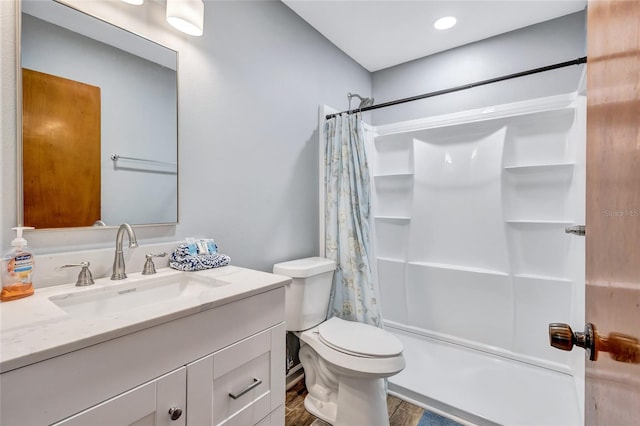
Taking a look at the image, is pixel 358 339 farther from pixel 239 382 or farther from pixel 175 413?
pixel 175 413

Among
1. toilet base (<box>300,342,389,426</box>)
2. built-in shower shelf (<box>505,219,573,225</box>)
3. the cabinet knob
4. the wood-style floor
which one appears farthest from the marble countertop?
built-in shower shelf (<box>505,219,573,225</box>)

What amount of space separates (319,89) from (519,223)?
181 cm

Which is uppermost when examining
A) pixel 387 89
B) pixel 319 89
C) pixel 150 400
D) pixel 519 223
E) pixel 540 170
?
pixel 387 89

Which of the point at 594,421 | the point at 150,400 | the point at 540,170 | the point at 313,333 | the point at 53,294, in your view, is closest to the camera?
the point at 594,421

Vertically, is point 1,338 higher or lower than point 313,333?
higher

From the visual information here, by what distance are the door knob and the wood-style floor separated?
136cm

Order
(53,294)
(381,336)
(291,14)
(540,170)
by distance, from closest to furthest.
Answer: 1. (53,294)
2. (381,336)
3. (291,14)
4. (540,170)

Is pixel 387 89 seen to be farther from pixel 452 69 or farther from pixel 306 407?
pixel 306 407

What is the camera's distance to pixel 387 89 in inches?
111

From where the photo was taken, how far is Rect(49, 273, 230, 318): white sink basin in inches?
35.8

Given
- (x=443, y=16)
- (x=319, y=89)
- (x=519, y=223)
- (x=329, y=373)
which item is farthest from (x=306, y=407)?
(x=443, y=16)

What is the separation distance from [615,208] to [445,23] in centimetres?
221

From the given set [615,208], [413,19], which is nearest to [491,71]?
[413,19]

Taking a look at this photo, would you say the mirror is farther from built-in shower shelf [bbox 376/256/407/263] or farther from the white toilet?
built-in shower shelf [bbox 376/256/407/263]
